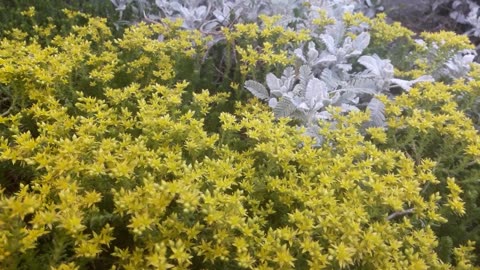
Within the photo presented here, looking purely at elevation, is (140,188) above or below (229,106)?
above

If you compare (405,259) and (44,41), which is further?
(44,41)

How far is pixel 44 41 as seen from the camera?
2566 millimetres

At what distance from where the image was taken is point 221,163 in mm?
1604

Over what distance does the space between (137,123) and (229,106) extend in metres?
0.77

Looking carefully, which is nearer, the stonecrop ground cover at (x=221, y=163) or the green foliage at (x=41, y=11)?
the stonecrop ground cover at (x=221, y=163)

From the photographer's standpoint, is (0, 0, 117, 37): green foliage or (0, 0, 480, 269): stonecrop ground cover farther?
(0, 0, 117, 37): green foliage

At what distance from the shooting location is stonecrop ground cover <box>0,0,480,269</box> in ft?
4.56

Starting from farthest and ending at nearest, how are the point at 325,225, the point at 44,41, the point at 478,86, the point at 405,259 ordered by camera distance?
the point at 44,41
the point at 478,86
the point at 405,259
the point at 325,225

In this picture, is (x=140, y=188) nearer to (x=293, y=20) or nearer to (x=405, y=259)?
(x=405, y=259)

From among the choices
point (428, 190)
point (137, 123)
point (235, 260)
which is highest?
point (137, 123)

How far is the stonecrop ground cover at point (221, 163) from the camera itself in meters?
1.39

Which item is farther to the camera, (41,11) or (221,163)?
(41,11)

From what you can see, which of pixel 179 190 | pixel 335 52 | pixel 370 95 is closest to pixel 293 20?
pixel 335 52

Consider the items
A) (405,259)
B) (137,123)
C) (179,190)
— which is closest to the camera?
(179,190)
